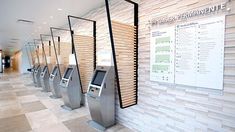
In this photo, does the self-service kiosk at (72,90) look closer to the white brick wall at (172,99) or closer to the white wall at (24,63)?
the white brick wall at (172,99)

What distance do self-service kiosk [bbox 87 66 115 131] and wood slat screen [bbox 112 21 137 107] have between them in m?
0.55

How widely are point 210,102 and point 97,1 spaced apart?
341 cm

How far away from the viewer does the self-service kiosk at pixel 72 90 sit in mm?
4645

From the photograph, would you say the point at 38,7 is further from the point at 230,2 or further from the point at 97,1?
the point at 230,2

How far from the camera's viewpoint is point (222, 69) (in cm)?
203

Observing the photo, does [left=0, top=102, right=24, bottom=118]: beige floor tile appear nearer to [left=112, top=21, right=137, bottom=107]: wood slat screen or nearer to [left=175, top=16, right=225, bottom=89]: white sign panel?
[left=112, top=21, right=137, bottom=107]: wood slat screen

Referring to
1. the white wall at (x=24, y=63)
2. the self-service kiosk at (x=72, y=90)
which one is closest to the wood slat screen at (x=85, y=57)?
the self-service kiosk at (x=72, y=90)

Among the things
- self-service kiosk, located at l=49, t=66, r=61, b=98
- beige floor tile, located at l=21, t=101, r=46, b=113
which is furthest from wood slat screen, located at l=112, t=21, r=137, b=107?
self-service kiosk, located at l=49, t=66, r=61, b=98

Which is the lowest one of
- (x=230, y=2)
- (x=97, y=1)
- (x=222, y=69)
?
(x=222, y=69)

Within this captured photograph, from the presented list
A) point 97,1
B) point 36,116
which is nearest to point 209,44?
point 97,1

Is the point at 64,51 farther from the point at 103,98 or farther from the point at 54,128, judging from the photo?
the point at 103,98

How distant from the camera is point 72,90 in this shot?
15.5 feet

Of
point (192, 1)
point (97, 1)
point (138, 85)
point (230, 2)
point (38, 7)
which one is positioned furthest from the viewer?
point (38, 7)

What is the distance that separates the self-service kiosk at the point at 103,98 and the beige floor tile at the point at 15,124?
1429 mm
